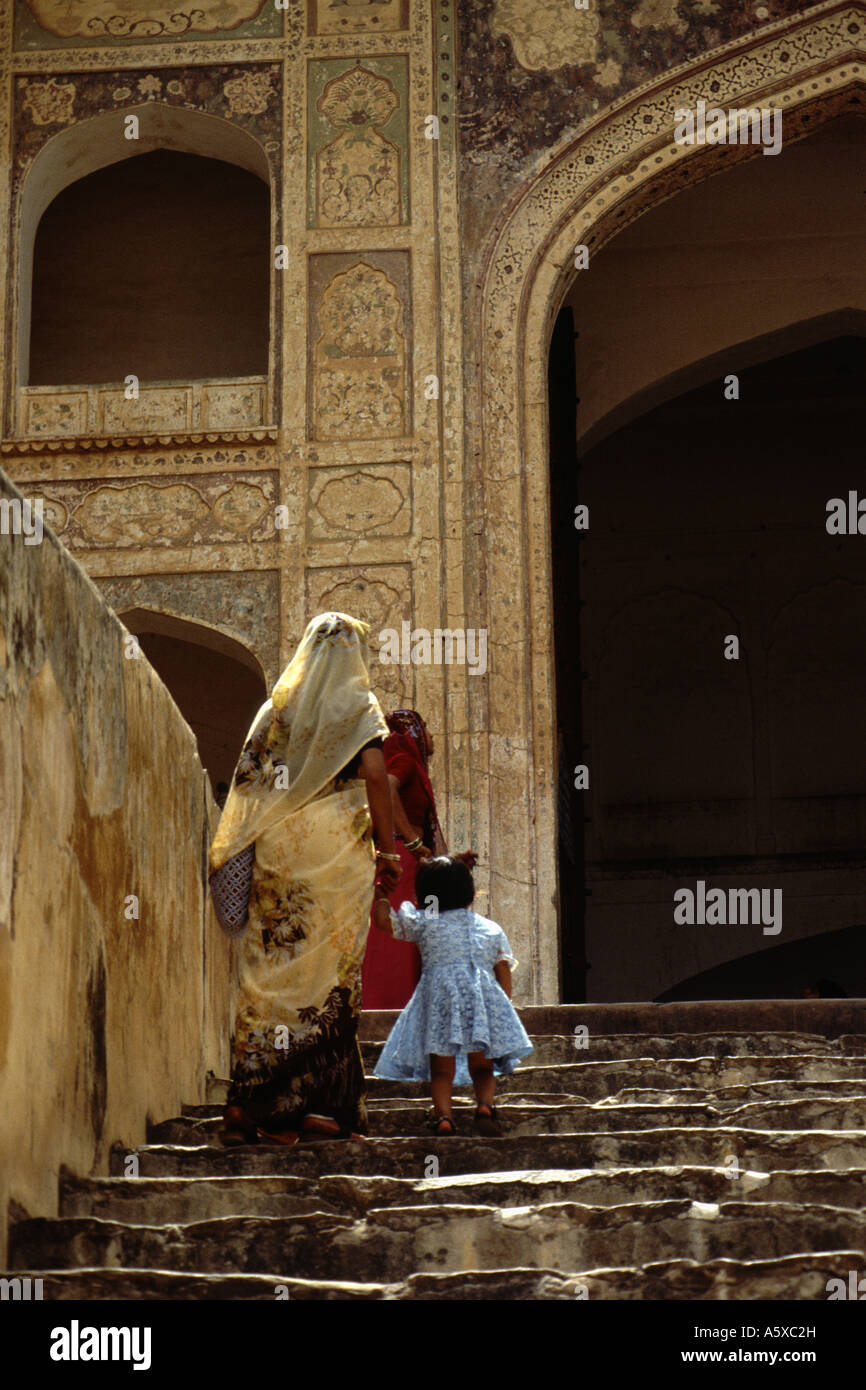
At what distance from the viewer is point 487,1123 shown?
13.8ft

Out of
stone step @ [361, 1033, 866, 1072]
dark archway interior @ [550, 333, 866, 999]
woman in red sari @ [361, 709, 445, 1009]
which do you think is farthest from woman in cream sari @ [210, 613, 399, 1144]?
dark archway interior @ [550, 333, 866, 999]

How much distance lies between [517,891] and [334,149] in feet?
13.0

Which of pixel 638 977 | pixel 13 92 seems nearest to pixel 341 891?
pixel 13 92

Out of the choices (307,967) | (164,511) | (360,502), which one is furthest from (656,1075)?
(164,511)

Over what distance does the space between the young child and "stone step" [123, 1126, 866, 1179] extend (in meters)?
0.45

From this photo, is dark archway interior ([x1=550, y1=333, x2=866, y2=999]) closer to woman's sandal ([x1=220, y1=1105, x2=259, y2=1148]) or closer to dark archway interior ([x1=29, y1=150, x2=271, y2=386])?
dark archway interior ([x1=29, y1=150, x2=271, y2=386])

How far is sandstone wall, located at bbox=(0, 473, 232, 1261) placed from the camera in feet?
11.3

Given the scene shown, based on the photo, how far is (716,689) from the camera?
49.4ft

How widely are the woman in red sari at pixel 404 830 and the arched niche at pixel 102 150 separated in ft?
13.9

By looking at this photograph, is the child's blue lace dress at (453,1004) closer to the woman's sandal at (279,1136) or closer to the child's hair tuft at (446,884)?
the child's hair tuft at (446,884)

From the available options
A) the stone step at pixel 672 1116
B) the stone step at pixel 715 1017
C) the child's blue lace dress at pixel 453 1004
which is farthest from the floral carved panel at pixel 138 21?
the stone step at pixel 672 1116

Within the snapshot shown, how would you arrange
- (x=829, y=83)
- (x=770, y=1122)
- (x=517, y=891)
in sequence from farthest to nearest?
(x=829, y=83), (x=517, y=891), (x=770, y=1122)

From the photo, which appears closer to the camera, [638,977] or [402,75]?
[402,75]
